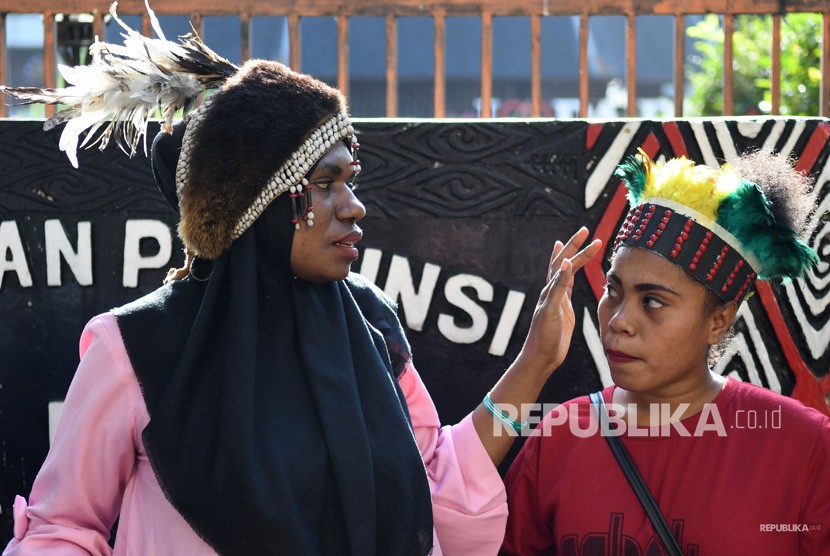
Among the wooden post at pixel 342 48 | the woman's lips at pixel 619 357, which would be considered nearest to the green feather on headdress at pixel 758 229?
the woman's lips at pixel 619 357

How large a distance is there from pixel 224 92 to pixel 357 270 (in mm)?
1332

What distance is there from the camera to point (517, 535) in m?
2.86

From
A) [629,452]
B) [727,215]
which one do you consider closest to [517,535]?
[629,452]

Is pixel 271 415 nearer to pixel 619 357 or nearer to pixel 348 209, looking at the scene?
pixel 348 209

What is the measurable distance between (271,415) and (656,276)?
3.38 feet

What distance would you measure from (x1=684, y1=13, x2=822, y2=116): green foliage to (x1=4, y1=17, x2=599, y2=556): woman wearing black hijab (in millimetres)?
3138

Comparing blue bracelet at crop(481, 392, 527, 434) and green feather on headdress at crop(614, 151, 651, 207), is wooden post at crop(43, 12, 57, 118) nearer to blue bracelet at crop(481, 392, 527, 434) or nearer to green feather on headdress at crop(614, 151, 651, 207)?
green feather on headdress at crop(614, 151, 651, 207)

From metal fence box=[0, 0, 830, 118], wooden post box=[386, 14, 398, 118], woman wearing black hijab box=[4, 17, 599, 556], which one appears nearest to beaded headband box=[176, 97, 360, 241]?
woman wearing black hijab box=[4, 17, 599, 556]

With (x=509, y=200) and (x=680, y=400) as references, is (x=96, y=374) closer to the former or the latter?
(x=680, y=400)

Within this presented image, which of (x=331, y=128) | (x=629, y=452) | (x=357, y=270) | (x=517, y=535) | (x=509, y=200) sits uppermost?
(x=331, y=128)

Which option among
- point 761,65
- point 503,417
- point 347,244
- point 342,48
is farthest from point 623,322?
point 761,65

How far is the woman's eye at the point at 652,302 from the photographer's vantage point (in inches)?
111

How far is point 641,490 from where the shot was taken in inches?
107

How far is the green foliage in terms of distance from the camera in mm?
6391
